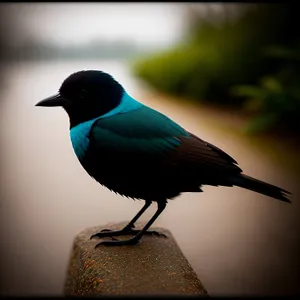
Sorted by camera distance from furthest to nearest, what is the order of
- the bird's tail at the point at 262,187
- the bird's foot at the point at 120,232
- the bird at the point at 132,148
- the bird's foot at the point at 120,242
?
1. the bird's foot at the point at 120,232
2. the bird's foot at the point at 120,242
3. the bird at the point at 132,148
4. the bird's tail at the point at 262,187

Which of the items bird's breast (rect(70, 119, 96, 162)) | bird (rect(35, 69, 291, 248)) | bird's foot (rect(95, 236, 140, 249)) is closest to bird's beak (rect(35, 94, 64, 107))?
bird (rect(35, 69, 291, 248))

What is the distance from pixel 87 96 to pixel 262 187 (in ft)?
2.48

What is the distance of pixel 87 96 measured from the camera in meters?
1.83

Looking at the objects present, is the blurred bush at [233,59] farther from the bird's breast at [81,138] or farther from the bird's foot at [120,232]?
the bird's breast at [81,138]

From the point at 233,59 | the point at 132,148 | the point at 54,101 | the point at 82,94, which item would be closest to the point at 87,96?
the point at 82,94

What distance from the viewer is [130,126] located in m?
1.84

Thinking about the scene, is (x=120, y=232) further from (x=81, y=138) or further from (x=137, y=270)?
(x=81, y=138)

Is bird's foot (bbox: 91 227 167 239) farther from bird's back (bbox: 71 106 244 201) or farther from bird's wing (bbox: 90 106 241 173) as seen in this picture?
bird's wing (bbox: 90 106 241 173)

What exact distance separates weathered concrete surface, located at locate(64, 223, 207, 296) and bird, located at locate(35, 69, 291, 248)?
0.97 feet

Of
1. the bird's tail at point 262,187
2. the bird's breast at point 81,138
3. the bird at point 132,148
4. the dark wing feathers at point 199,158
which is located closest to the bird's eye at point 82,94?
the bird at point 132,148

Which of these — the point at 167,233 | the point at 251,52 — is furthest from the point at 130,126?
the point at 251,52

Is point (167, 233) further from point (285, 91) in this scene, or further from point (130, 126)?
point (285, 91)

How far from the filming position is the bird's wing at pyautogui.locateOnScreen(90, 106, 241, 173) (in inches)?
71.5

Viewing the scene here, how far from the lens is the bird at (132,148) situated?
5.93 ft
